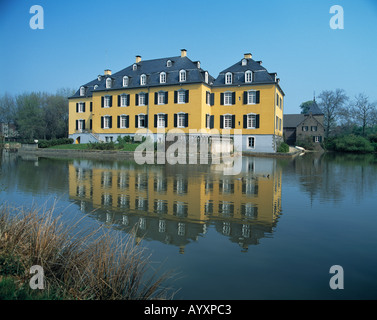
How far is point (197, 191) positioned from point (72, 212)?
15.4 feet

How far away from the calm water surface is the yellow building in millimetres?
22395

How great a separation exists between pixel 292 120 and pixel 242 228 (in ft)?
204

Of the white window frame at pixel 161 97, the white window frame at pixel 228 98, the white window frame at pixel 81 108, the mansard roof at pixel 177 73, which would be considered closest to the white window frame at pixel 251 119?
the white window frame at pixel 228 98

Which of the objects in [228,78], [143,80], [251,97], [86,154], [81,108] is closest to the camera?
[86,154]

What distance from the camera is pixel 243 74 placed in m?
35.7

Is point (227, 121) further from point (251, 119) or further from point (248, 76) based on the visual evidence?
point (248, 76)

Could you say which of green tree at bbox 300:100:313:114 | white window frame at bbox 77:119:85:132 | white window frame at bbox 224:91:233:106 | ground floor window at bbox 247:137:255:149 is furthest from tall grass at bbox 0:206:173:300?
green tree at bbox 300:100:313:114

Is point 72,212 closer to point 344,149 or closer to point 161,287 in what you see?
point 161,287

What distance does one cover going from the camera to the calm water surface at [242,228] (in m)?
4.48

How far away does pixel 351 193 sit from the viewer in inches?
455

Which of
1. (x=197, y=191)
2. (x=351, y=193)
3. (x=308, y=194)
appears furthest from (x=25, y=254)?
(x=351, y=193)

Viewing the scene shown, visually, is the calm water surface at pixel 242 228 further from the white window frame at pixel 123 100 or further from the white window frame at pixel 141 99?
the white window frame at pixel 123 100

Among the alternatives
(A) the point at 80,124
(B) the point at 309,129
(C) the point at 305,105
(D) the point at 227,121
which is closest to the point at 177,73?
(D) the point at 227,121

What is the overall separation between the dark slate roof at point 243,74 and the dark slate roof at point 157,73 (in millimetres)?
1822
